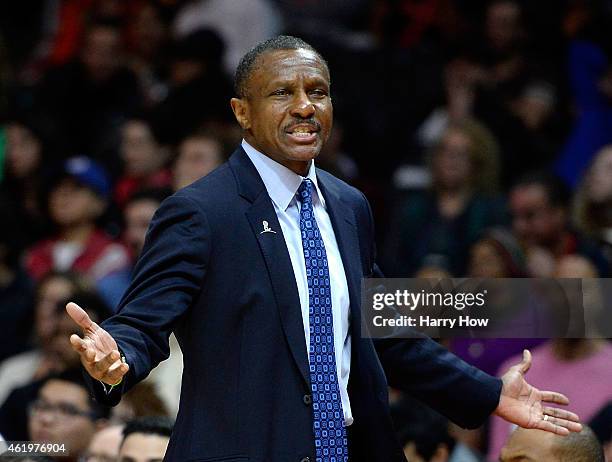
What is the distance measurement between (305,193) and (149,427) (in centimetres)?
160

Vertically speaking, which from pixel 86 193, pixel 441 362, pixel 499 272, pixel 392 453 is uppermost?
pixel 86 193

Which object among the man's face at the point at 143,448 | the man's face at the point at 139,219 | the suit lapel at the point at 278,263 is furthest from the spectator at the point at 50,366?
the suit lapel at the point at 278,263

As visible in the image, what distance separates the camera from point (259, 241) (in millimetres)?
3906

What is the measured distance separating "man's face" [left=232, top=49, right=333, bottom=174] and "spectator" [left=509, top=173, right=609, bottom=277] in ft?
11.9

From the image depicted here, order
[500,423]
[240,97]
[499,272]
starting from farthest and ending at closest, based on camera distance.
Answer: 1. [499,272]
2. [500,423]
3. [240,97]

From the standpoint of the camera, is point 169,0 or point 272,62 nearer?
point 272,62

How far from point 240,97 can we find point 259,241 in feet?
1.49

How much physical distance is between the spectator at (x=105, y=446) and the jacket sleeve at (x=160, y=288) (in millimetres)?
1819

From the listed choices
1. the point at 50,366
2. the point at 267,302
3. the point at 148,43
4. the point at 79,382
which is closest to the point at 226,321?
the point at 267,302

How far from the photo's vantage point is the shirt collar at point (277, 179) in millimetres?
4043

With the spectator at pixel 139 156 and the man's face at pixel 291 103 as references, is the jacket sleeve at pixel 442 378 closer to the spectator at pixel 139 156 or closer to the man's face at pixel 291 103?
the man's face at pixel 291 103

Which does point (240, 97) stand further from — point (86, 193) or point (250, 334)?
point (86, 193)

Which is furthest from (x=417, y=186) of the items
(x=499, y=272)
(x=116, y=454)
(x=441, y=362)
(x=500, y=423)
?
(x=441, y=362)

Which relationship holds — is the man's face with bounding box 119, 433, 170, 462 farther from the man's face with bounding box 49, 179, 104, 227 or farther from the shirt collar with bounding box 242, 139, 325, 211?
the man's face with bounding box 49, 179, 104, 227
